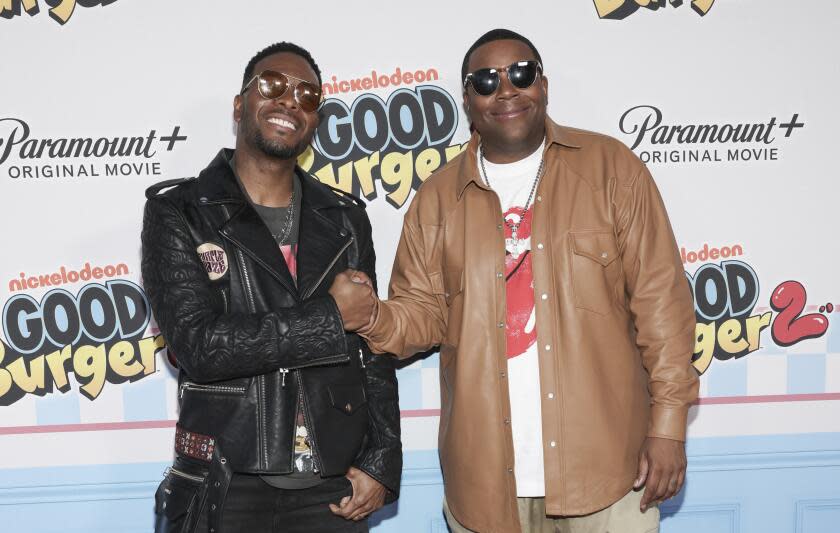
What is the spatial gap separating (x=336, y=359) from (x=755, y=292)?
76.2 inches

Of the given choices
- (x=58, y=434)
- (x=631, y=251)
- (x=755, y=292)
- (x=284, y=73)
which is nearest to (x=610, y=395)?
(x=631, y=251)

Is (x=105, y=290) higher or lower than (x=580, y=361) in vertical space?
higher

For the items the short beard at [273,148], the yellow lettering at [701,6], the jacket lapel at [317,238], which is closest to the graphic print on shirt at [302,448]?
the jacket lapel at [317,238]

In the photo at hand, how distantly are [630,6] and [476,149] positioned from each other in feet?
3.46

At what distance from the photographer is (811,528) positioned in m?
3.25

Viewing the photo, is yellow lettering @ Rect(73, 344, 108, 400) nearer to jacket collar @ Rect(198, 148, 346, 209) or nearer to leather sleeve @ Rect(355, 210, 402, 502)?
jacket collar @ Rect(198, 148, 346, 209)

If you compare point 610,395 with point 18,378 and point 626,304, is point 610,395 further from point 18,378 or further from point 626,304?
point 18,378

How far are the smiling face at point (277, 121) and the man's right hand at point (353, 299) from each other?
1.55 ft

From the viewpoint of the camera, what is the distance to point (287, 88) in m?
2.45

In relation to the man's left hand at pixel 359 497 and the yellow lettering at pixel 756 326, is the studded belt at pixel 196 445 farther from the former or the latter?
the yellow lettering at pixel 756 326

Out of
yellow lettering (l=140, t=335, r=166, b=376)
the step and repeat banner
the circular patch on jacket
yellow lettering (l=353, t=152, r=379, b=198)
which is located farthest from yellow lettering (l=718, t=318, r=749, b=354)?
yellow lettering (l=140, t=335, r=166, b=376)

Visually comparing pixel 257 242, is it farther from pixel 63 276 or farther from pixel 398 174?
pixel 63 276

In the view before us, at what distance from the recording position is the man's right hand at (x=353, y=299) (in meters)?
2.25

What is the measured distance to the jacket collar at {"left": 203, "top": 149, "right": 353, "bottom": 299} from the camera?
2.25 metres
